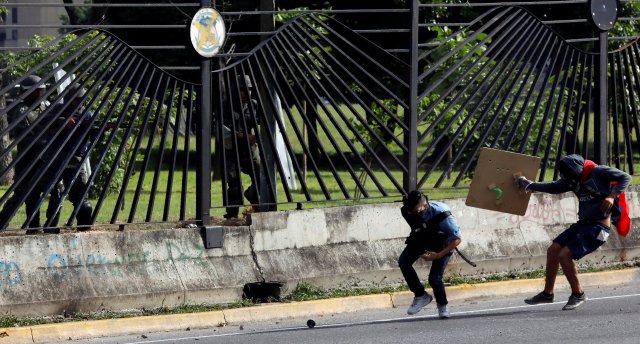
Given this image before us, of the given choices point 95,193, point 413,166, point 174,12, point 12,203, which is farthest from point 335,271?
point 174,12

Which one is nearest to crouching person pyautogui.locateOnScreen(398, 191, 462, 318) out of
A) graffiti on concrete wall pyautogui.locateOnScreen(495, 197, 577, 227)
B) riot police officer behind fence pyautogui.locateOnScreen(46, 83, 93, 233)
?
graffiti on concrete wall pyautogui.locateOnScreen(495, 197, 577, 227)

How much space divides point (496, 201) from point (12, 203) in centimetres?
439

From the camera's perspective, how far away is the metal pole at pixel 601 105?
12.7 metres

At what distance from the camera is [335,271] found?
11.1 meters

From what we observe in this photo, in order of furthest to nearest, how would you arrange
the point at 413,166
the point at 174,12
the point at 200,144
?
1. the point at 174,12
2. the point at 413,166
3. the point at 200,144

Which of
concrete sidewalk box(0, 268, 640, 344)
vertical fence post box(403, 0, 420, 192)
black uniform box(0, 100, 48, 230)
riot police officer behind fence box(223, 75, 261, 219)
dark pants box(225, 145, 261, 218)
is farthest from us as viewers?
vertical fence post box(403, 0, 420, 192)

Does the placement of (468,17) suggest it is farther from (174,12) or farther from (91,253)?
(91,253)

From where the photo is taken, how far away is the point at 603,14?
41.2 ft

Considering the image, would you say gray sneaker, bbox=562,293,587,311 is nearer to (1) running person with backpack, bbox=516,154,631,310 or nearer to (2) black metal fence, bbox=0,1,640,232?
(1) running person with backpack, bbox=516,154,631,310

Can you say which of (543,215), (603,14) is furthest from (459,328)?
(603,14)

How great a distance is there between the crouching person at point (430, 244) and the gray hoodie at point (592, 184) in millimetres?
1146

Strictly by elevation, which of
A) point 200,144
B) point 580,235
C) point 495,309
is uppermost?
point 200,144

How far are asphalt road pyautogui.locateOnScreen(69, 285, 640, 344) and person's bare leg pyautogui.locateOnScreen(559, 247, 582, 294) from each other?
0.21m

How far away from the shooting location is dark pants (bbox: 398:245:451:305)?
998 centimetres
